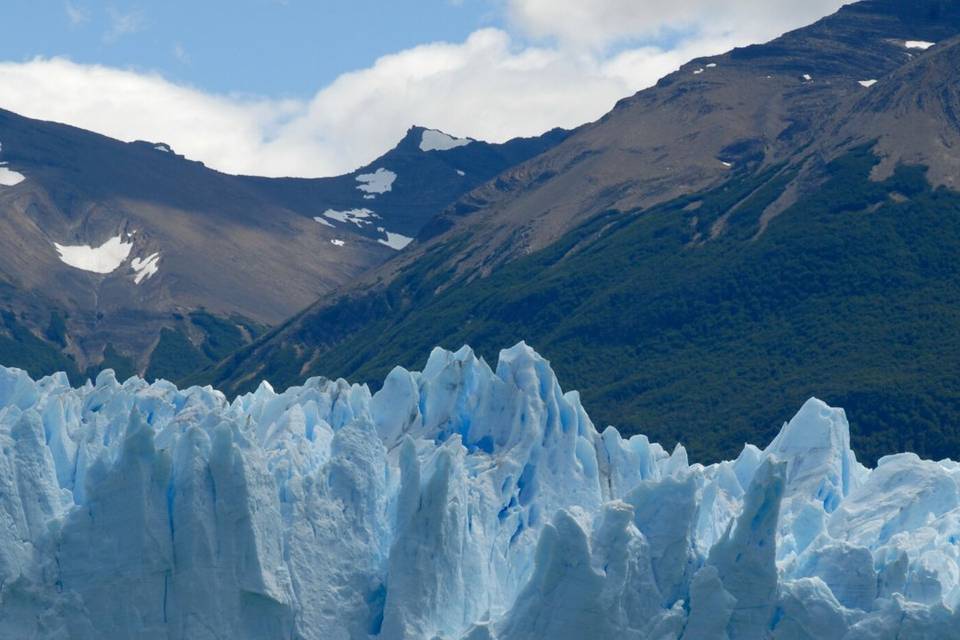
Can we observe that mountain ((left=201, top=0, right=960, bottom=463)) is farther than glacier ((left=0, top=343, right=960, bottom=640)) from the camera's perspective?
Yes

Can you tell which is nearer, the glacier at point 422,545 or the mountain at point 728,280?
the glacier at point 422,545

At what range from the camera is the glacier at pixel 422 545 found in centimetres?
4109

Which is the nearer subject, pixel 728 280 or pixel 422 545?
pixel 422 545

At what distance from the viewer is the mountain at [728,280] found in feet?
368

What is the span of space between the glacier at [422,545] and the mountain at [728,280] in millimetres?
52021

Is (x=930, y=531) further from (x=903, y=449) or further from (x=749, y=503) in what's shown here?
(x=903, y=449)

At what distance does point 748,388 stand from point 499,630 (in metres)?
76.1

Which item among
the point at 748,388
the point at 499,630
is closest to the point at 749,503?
the point at 499,630

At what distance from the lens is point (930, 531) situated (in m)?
46.4

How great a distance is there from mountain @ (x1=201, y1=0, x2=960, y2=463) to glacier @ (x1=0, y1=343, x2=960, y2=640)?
5202 centimetres

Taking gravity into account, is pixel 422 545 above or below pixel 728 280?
above

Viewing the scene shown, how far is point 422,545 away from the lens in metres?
43.9

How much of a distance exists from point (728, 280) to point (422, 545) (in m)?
95.5

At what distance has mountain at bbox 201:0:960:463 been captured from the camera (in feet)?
368
